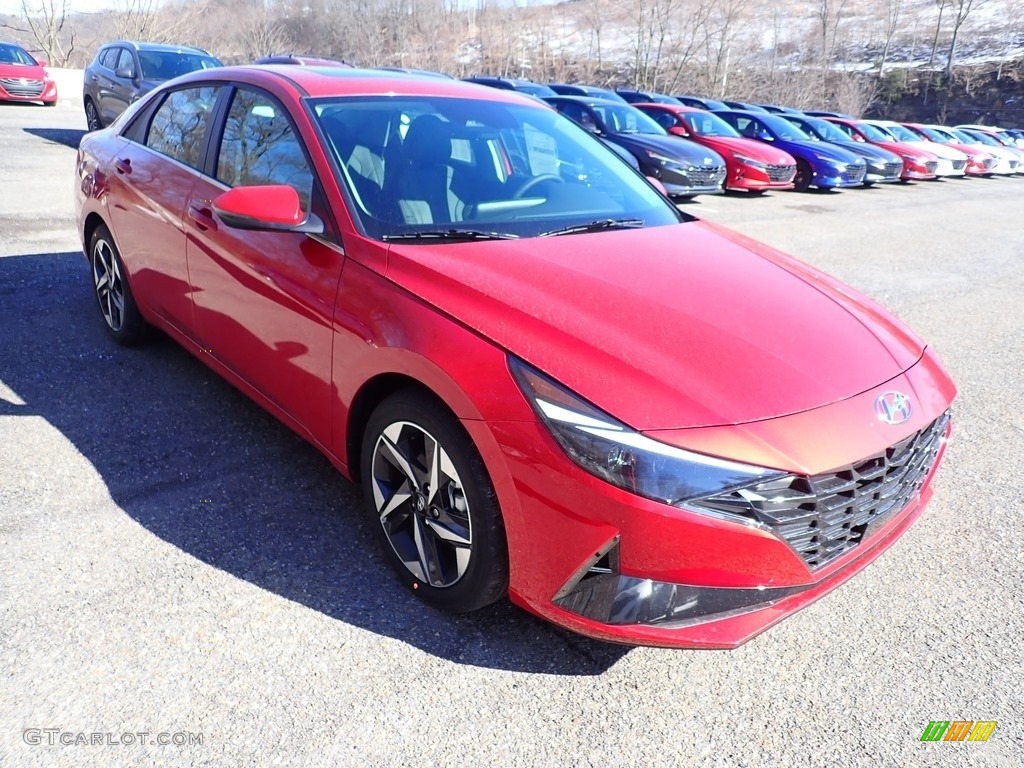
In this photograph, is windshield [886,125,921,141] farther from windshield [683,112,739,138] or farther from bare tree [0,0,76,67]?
bare tree [0,0,76,67]

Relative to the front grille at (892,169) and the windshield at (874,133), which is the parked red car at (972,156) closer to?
the windshield at (874,133)

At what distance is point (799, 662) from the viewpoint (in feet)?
8.16

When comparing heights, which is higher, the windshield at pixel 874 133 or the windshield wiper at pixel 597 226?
the windshield wiper at pixel 597 226

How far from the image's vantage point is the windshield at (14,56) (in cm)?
1742

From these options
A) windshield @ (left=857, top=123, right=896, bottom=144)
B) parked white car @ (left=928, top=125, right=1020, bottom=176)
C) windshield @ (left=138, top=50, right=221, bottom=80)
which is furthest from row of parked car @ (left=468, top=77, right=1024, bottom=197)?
windshield @ (left=138, top=50, right=221, bottom=80)

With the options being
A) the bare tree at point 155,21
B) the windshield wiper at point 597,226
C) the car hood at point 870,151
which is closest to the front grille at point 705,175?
the car hood at point 870,151

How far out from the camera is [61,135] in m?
13.7

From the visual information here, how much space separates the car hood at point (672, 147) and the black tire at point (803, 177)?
3220 mm

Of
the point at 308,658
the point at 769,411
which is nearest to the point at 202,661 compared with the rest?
the point at 308,658

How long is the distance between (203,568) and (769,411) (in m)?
1.95

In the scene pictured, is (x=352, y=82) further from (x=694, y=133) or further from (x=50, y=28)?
(x=50, y=28)

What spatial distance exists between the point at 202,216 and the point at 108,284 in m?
1.52

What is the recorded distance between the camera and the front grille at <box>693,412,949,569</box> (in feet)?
6.62

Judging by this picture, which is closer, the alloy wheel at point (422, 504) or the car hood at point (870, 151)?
A: the alloy wheel at point (422, 504)
